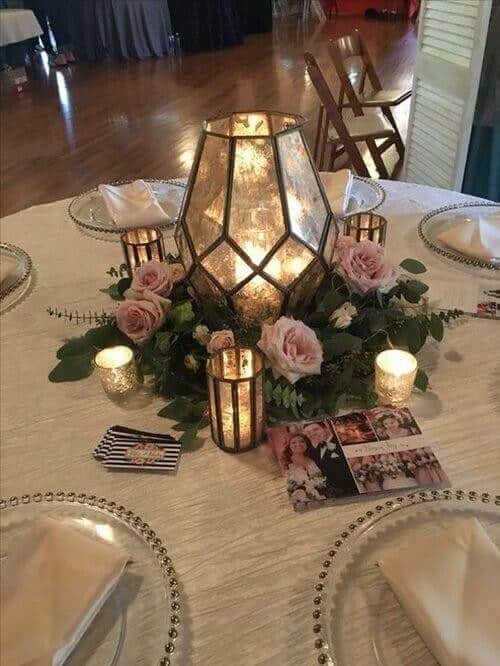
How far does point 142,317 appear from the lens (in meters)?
0.73

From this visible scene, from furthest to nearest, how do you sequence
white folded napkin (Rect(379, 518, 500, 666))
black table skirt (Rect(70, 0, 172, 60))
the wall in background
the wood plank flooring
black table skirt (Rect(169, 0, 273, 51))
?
the wall in background, black table skirt (Rect(169, 0, 273, 51)), black table skirt (Rect(70, 0, 172, 60)), the wood plank flooring, white folded napkin (Rect(379, 518, 500, 666))

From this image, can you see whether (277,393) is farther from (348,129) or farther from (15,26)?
(15,26)

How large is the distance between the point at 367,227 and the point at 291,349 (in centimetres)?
40

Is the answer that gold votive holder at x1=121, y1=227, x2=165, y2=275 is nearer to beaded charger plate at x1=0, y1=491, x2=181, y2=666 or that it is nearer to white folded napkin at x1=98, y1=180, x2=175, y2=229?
white folded napkin at x1=98, y1=180, x2=175, y2=229

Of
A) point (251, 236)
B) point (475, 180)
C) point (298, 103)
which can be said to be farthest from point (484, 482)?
point (298, 103)

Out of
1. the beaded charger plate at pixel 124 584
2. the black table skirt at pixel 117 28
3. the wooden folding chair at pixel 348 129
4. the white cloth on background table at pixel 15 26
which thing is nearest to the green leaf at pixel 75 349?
the beaded charger plate at pixel 124 584

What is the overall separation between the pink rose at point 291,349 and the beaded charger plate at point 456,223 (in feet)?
1.53

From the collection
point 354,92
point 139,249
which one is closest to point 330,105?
point 354,92

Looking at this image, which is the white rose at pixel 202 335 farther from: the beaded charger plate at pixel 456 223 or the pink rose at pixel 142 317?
the beaded charger plate at pixel 456 223

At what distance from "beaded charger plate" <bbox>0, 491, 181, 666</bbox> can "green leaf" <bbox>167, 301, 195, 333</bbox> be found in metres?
0.24

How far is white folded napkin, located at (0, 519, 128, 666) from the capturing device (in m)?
0.46

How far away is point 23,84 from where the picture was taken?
543 cm

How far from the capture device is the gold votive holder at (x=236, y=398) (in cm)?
60

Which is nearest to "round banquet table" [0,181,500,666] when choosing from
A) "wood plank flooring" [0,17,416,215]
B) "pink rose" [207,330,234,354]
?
"pink rose" [207,330,234,354]
